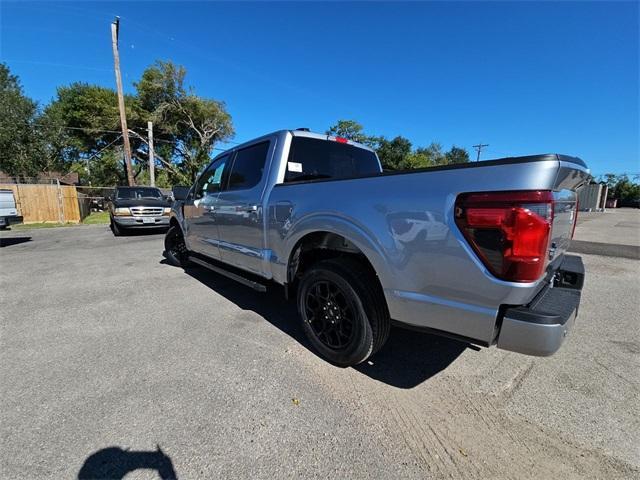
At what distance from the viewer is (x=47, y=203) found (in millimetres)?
16062

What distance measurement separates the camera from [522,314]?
5.54 feet

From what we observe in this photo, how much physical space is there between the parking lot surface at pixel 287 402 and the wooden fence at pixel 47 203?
15.6 m

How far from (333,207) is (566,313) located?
159 centimetres

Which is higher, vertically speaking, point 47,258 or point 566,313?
point 566,313

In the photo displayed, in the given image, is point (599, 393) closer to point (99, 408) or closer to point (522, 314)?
point (522, 314)

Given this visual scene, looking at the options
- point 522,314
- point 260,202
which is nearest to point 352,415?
point 522,314

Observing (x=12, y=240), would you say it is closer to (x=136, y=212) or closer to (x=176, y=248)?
(x=136, y=212)

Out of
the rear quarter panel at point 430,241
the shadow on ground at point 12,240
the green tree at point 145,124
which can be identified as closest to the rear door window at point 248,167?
the rear quarter panel at point 430,241

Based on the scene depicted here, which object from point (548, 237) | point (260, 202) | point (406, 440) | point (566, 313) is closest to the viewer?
point (548, 237)

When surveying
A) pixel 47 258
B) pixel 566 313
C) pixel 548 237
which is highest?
pixel 548 237

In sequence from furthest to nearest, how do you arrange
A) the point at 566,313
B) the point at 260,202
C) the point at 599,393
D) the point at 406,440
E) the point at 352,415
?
the point at 260,202 < the point at 599,393 < the point at 352,415 < the point at 406,440 < the point at 566,313

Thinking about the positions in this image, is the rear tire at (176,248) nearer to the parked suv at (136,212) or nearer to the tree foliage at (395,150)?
the parked suv at (136,212)

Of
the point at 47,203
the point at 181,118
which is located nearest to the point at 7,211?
the point at 47,203

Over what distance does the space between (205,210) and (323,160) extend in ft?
6.51
